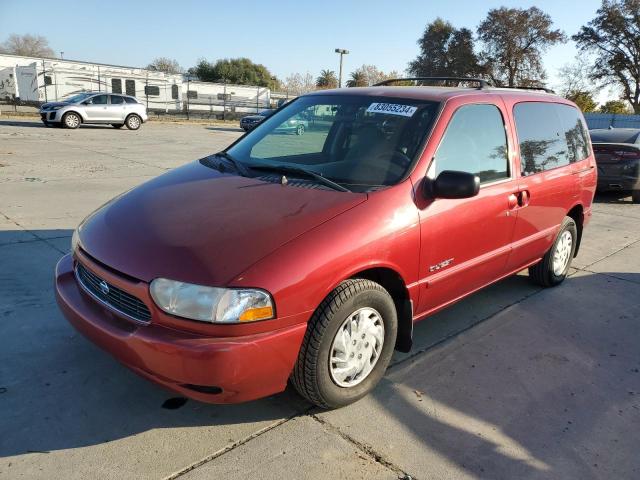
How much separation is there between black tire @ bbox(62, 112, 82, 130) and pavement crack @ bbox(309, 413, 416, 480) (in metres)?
21.8

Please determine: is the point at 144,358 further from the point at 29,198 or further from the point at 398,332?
the point at 29,198

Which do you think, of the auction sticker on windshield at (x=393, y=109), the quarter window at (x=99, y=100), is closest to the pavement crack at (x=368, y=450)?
the auction sticker on windshield at (x=393, y=109)

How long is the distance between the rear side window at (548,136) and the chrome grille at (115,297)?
9.54ft

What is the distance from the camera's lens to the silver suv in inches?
824

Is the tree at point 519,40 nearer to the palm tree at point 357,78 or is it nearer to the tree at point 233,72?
the palm tree at point 357,78

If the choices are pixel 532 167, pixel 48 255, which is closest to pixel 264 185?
pixel 532 167

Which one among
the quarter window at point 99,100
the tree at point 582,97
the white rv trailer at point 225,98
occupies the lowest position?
the quarter window at point 99,100

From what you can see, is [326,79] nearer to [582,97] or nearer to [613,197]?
[582,97]

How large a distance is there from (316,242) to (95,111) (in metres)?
22.4

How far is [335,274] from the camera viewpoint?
2525 mm

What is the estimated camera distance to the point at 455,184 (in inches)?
114

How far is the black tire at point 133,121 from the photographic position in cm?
2289

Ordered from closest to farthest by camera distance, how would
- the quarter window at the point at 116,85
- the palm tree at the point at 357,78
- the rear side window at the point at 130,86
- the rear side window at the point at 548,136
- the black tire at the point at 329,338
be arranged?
1. the black tire at the point at 329,338
2. the rear side window at the point at 548,136
3. the quarter window at the point at 116,85
4. the rear side window at the point at 130,86
5. the palm tree at the point at 357,78

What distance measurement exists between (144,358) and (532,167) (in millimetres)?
3163
